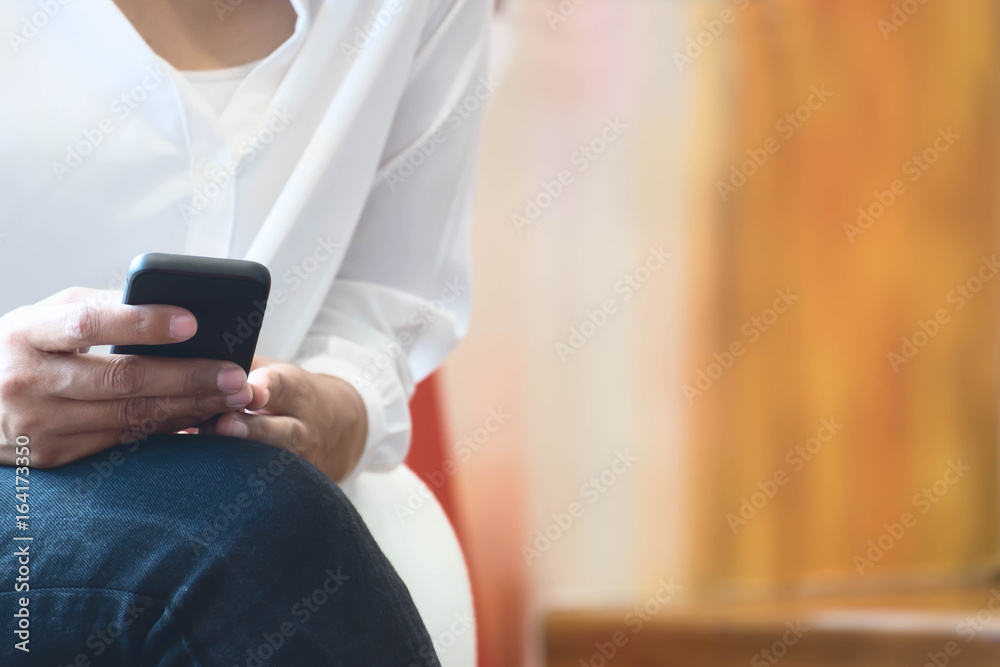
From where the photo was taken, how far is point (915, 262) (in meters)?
1.76

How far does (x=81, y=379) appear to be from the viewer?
406 mm

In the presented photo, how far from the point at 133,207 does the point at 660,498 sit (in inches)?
49.8

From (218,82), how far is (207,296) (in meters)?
0.28

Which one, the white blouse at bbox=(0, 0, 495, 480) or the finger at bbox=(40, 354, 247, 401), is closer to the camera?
the finger at bbox=(40, 354, 247, 401)

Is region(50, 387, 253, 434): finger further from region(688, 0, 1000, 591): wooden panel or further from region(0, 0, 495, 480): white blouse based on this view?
region(688, 0, 1000, 591): wooden panel

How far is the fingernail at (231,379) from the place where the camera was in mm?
430

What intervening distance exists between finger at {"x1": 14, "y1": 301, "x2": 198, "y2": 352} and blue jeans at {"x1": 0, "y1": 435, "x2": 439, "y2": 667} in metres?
0.06

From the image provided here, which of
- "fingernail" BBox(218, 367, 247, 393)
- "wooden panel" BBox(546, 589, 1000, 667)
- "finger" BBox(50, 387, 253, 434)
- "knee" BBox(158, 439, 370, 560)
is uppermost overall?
"fingernail" BBox(218, 367, 247, 393)

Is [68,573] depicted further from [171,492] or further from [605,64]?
[605,64]

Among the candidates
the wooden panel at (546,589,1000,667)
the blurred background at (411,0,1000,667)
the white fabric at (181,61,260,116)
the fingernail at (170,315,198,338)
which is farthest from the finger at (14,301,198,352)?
the wooden panel at (546,589,1000,667)

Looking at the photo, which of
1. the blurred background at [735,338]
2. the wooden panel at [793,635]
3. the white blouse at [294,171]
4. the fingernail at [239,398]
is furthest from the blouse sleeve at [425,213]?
the wooden panel at [793,635]

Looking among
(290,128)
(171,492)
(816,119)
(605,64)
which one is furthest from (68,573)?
(816,119)

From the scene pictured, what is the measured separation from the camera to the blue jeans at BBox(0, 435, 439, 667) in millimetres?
351

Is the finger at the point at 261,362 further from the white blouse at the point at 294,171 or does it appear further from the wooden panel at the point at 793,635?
the wooden panel at the point at 793,635
